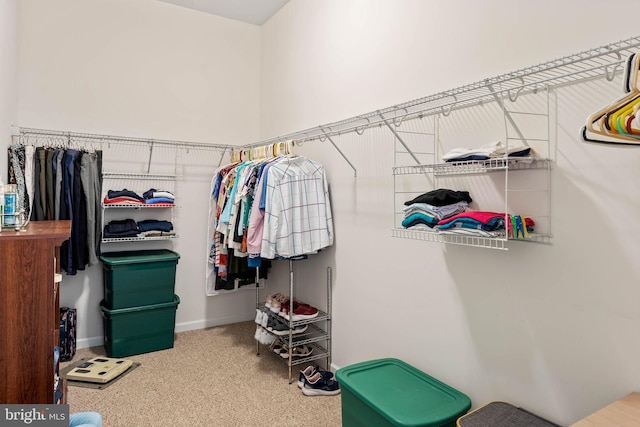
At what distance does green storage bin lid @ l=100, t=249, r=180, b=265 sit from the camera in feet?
10.7

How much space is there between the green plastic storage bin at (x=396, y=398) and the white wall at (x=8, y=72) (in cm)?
253

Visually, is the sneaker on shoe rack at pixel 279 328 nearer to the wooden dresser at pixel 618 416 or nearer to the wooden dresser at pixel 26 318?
the wooden dresser at pixel 26 318

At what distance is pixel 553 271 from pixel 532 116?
64cm

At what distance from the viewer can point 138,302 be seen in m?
3.33

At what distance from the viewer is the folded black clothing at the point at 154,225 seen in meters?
3.53

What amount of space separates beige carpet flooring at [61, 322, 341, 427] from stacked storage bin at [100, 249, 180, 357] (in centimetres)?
13

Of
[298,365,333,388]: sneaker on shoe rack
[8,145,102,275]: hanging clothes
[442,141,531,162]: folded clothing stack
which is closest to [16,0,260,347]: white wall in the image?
[8,145,102,275]: hanging clothes

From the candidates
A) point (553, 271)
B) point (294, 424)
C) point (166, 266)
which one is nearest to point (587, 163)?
point (553, 271)

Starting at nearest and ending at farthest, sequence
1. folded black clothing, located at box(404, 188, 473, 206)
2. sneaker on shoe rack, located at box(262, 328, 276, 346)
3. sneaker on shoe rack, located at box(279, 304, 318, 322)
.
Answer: folded black clothing, located at box(404, 188, 473, 206), sneaker on shoe rack, located at box(279, 304, 318, 322), sneaker on shoe rack, located at box(262, 328, 276, 346)

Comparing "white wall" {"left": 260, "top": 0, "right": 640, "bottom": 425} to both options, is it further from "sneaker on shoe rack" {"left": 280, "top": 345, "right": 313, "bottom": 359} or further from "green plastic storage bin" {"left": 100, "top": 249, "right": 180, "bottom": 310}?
"green plastic storage bin" {"left": 100, "top": 249, "right": 180, "bottom": 310}

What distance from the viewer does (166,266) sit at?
11.3ft

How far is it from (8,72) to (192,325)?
101 inches

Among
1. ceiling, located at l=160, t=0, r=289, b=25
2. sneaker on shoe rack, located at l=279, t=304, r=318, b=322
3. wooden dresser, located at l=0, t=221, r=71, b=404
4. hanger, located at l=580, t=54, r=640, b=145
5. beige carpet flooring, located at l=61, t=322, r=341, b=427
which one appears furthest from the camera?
ceiling, located at l=160, t=0, r=289, b=25

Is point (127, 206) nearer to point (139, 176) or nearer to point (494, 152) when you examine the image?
point (139, 176)
